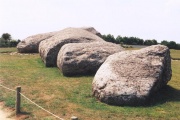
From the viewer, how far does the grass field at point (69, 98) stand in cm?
1501

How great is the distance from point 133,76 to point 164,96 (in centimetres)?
210

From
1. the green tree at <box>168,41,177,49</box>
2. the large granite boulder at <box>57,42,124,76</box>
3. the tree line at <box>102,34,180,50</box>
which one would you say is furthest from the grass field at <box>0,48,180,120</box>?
the green tree at <box>168,41,177,49</box>

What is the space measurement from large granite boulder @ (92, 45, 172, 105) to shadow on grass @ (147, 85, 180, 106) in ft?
1.14

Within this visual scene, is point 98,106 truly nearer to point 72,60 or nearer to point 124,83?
point 124,83

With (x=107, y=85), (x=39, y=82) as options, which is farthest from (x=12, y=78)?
(x=107, y=85)

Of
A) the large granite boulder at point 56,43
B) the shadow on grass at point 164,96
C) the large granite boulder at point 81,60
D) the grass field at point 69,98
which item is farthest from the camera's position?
the large granite boulder at point 56,43

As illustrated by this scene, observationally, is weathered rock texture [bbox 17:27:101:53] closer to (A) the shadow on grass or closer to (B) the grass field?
(B) the grass field

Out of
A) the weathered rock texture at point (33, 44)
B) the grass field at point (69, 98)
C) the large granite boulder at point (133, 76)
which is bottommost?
the grass field at point (69, 98)

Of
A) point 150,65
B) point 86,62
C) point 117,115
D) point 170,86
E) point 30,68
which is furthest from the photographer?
point 30,68

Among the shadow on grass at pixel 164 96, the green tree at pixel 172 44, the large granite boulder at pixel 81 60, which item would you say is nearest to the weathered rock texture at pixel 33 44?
the large granite boulder at pixel 81 60

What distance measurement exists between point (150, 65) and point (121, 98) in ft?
8.91

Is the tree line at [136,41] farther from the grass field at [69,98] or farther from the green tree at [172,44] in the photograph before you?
the grass field at [69,98]

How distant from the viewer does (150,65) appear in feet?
58.1

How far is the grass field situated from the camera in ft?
49.2
